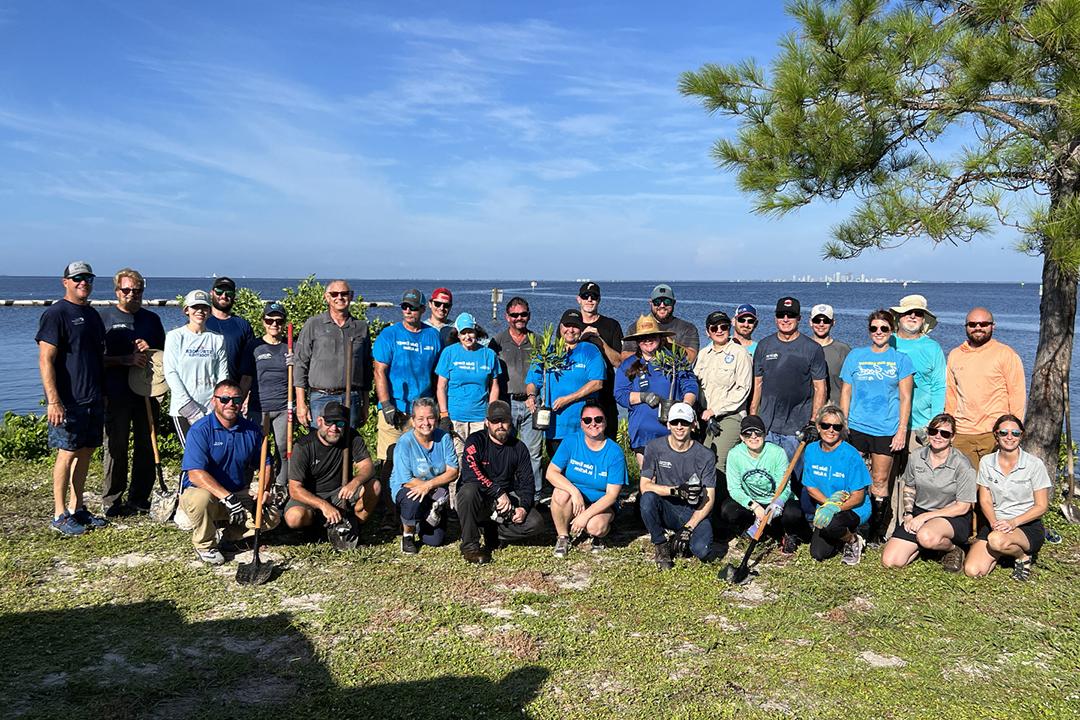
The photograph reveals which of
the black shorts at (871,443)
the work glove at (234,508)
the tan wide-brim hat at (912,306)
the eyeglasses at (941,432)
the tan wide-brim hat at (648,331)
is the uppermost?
the tan wide-brim hat at (912,306)

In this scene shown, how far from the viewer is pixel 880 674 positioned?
14.6ft

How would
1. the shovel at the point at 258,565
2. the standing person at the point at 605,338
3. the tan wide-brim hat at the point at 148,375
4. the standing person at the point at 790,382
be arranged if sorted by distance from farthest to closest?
the standing person at the point at 605,338
the tan wide-brim hat at the point at 148,375
the standing person at the point at 790,382
the shovel at the point at 258,565

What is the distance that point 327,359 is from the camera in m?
7.09

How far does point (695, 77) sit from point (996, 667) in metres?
5.35

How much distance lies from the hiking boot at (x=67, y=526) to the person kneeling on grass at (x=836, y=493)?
6189 mm

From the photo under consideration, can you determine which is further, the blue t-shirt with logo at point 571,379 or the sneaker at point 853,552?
the blue t-shirt with logo at point 571,379

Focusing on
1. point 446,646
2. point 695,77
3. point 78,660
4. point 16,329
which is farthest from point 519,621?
point 16,329

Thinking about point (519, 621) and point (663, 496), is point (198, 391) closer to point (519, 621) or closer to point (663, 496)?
point (519, 621)

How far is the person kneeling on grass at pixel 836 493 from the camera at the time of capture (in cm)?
618

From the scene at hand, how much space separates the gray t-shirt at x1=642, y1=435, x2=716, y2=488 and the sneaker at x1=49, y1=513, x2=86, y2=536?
4877 mm

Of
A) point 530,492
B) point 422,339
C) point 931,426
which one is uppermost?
point 422,339

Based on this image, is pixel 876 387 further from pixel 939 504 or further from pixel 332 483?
pixel 332 483

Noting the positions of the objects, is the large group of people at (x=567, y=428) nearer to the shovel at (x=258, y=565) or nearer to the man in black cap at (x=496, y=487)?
the man in black cap at (x=496, y=487)

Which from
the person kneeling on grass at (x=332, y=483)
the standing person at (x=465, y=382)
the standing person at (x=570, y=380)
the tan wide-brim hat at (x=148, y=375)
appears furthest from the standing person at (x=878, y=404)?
the tan wide-brim hat at (x=148, y=375)
